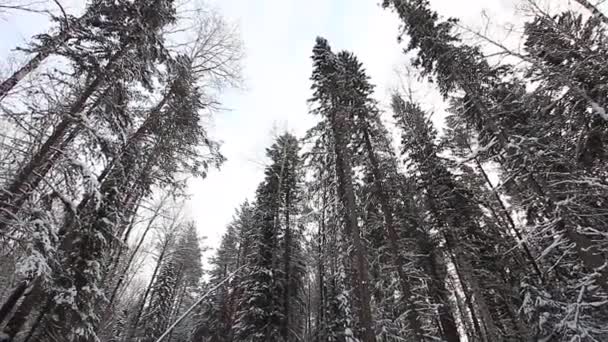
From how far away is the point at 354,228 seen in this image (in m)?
10.3

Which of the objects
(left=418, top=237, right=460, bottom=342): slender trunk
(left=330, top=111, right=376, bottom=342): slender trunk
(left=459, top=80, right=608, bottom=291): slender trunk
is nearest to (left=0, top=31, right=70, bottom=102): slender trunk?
(left=330, top=111, right=376, bottom=342): slender trunk

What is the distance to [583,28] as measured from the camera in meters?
9.27

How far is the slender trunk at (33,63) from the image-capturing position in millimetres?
5236

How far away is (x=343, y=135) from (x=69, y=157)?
937 cm

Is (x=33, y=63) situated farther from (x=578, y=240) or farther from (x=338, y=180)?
(x=578, y=240)

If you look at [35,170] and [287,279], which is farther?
[287,279]

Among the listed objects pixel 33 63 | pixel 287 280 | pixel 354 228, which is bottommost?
Answer: pixel 354 228

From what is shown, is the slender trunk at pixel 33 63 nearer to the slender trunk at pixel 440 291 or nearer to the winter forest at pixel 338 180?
the winter forest at pixel 338 180

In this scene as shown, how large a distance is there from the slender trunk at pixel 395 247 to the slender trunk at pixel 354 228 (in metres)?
1.34

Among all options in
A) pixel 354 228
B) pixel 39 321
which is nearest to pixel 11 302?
pixel 39 321

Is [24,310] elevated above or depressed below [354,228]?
below

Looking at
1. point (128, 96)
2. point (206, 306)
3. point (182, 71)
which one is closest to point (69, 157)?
point (128, 96)

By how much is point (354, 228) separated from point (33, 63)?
31.3 feet

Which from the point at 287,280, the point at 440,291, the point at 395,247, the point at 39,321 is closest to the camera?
the point at 39,321
